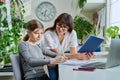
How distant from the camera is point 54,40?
7.14 ft

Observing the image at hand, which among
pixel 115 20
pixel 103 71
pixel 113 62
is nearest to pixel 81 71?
pixel 103 71

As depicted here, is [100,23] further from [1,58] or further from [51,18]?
[1,58]

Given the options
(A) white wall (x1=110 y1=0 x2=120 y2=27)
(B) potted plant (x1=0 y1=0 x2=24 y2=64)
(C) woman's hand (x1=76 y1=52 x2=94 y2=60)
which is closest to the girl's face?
(C) woman's hand (x1=76 y1=52 x2=94 y2=60)

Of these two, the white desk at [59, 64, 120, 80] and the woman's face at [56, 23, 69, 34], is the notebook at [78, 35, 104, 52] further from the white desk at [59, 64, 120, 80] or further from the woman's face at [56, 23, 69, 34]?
the white desk at [59, 64, 120, 80]

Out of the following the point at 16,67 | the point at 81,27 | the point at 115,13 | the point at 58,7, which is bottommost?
the point at 16,67

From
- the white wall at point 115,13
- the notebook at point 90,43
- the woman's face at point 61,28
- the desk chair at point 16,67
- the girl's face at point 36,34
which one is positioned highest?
the white wall at point 115,13

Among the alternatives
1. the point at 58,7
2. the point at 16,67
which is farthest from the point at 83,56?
the point at 58,7

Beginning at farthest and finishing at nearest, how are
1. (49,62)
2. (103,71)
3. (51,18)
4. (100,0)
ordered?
(51,18) < (100,0) < (49,62) < (103,71)

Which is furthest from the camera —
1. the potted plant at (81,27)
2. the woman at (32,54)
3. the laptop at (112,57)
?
the potted plant at (81,27)

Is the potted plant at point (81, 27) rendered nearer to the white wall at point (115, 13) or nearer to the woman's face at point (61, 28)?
the white wall at point (115, 13)

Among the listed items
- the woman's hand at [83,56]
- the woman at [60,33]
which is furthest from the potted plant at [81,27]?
the woman's hand at [83,56]

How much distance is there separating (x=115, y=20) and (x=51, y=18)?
2.62 metres

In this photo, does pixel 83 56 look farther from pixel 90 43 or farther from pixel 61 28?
pixel 61 28

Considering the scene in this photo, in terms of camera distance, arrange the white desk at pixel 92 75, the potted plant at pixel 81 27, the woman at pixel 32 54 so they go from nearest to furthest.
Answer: the white desk at pixel 92 75 < the woman at pixel 32 54 < the potted plant at pixel 81 27
